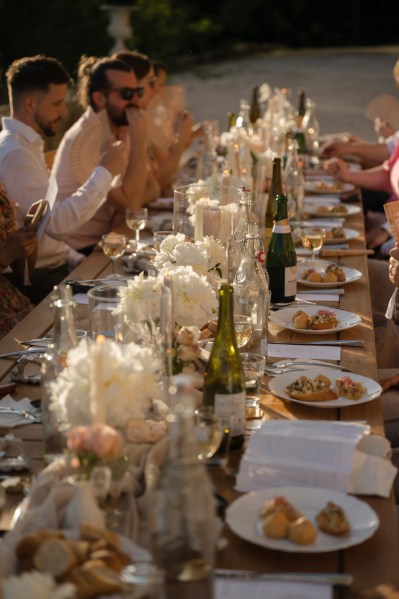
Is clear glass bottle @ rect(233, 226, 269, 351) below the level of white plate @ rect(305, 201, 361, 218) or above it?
above

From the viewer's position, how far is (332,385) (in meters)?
2.11

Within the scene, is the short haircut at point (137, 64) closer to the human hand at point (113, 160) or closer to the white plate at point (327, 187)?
the white plate at point (327, 187)

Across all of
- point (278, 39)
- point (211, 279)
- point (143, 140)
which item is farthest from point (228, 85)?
point (211, 279)

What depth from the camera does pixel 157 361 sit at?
157 cm

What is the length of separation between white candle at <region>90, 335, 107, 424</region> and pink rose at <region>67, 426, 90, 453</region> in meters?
0.04

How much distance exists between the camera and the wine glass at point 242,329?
219 centimetres

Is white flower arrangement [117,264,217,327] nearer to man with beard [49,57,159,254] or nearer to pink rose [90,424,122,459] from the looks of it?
pink rose [90,424,122,459]

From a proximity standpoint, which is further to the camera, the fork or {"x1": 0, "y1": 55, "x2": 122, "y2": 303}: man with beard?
{"x1": 0, "y1": 55, "x2": 122, "y2": 303}: man with beard

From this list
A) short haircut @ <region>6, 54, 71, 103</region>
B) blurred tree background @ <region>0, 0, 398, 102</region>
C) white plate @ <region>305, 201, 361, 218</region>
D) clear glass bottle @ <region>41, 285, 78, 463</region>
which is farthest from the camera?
blurred tree background @ <region>0, 0, 398, 102</region>

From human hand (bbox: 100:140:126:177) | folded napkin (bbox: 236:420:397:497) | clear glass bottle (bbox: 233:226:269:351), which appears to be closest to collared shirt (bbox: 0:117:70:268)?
human hand (bbox: 100:140:126:177)

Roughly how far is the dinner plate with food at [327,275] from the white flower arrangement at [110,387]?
1574 millimetres

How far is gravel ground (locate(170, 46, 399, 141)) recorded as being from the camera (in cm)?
1312

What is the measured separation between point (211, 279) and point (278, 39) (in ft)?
74.1

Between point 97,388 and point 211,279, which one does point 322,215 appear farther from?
point 97,388
